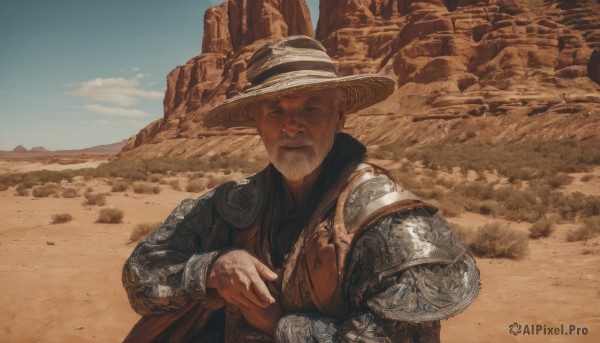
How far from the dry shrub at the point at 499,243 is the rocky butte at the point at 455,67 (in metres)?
25.2

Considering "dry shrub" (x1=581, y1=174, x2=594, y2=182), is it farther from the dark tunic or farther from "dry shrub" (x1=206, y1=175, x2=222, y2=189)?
the dark tunic

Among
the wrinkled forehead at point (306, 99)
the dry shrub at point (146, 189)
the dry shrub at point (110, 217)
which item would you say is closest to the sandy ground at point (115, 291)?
the dry shrub at point (110, 217)

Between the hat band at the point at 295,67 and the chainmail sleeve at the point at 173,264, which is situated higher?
the hat band at the point at 295,67

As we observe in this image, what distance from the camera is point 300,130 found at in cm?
177

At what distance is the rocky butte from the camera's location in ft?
117

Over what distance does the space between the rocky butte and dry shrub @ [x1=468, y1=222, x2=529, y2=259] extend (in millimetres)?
25244

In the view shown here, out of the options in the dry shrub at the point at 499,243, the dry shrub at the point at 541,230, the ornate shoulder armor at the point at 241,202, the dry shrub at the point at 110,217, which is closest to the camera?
the ornate shoulder armor at the point at 241,202

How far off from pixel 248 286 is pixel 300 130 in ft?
2.21

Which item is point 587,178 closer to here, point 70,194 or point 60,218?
point 60,218

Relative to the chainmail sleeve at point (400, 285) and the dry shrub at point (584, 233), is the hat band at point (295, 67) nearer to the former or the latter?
the chainmail sleeve at point (400, 285)

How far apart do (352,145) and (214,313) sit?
113 centimetres

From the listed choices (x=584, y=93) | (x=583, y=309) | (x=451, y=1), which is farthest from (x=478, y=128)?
(x=583, y=309)

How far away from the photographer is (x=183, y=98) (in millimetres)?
89000

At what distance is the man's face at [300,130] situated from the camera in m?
1.77
